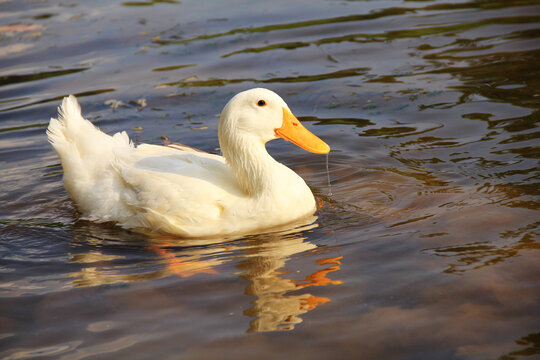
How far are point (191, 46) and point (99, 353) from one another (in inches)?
282

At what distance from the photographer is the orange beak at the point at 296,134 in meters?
5.34

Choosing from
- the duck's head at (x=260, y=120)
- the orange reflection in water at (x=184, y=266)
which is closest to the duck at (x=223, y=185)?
the duck's head at (x=260, y=120)

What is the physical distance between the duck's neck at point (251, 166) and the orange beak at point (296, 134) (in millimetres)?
232

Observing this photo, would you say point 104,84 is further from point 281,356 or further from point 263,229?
point 281,356

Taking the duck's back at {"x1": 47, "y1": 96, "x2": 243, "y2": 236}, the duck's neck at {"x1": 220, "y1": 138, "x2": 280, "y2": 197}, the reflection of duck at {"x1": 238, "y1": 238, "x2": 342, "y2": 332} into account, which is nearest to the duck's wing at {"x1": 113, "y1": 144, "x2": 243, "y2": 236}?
the duck's back at {"x1": 47, "y1": 96, "x2": 243, "y2": 236}

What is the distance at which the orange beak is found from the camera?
534 centimetres

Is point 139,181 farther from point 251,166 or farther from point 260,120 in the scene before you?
point 260,120

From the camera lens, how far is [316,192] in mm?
5992

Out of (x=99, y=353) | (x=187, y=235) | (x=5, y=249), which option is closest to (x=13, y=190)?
(x=5, y=249)

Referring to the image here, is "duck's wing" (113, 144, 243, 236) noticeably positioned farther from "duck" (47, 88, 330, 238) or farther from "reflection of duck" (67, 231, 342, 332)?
"reflection of duck" (67, 231, 342, 332)

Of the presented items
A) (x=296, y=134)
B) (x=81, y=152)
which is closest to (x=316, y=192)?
(x=296, y=134)

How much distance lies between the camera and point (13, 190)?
6309mm

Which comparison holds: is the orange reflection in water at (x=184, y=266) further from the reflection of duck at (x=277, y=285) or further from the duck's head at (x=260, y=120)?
the duck's head at (x=260, y=120)

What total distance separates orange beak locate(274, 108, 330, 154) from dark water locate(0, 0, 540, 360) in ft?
1.82
